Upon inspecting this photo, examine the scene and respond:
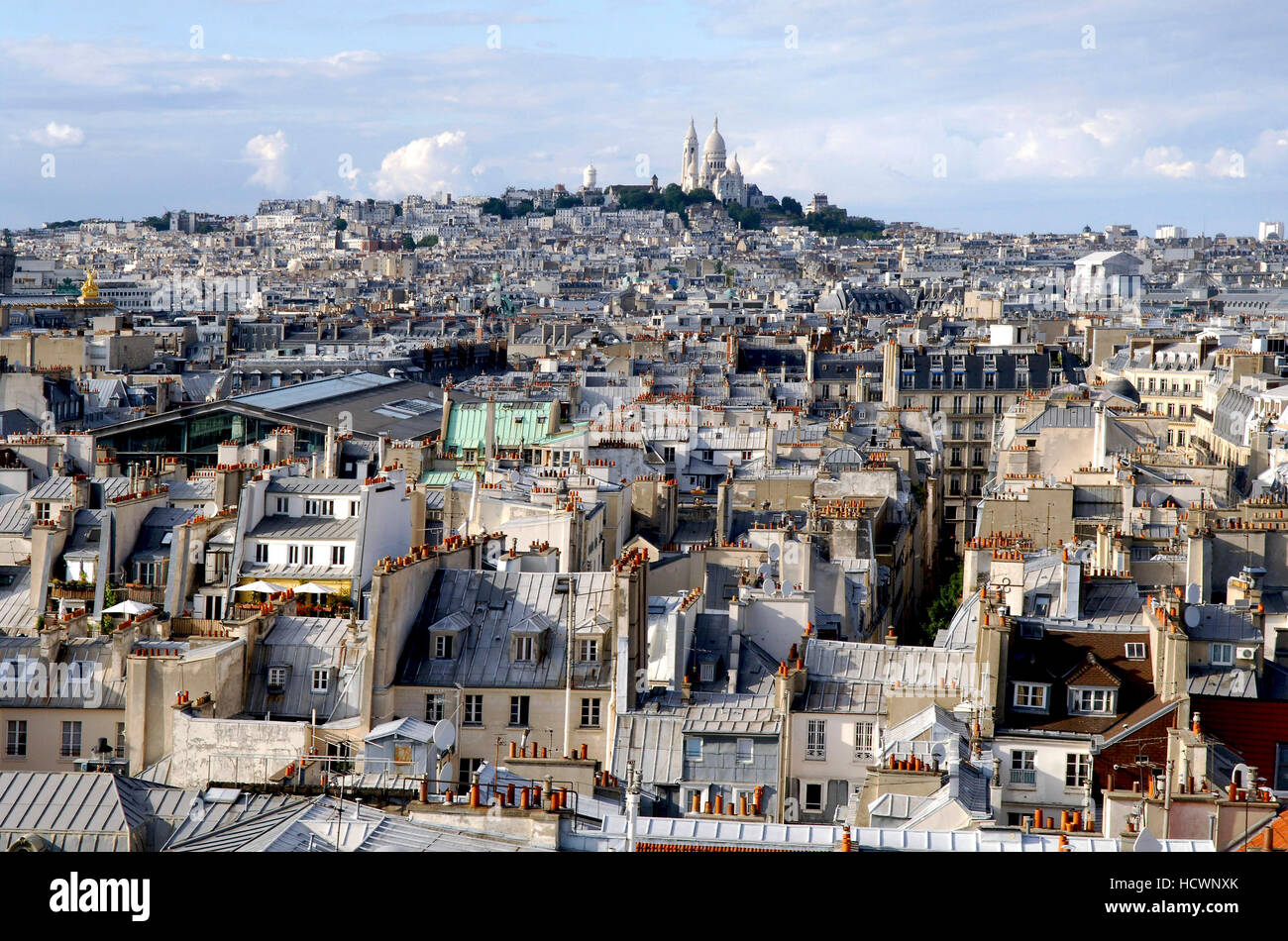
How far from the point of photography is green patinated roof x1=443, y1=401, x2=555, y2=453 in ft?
142

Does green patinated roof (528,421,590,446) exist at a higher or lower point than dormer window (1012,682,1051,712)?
higher

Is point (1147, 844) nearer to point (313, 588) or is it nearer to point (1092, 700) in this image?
point (1092, 700)

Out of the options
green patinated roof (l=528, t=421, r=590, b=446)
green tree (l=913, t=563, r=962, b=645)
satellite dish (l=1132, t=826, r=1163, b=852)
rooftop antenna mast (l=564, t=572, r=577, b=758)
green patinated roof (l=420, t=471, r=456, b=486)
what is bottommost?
green tree (l=913, t=563, r=962, b=645)

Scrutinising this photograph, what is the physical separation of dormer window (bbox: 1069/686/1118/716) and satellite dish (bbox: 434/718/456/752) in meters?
5.84

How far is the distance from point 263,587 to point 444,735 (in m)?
7.72

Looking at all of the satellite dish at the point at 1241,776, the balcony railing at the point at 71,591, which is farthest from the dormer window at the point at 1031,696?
the balcony railing at the point at 71,591

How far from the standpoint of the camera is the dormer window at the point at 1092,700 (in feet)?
61.6

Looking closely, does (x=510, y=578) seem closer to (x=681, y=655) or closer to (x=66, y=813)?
(x=681, y=655)

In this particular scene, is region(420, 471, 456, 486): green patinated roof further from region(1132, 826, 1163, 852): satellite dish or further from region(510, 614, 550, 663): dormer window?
region(1132, 826, 1163, 852): satellite dish

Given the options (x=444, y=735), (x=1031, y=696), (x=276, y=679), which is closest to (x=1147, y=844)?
(x=1031, y=696)

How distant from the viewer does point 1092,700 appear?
18875 millimetres

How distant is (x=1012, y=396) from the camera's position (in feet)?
190

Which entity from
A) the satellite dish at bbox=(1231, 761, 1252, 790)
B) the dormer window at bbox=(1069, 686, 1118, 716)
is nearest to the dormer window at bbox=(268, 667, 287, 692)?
the dormer window at bbox=(1069, 686, 1118, 716)
